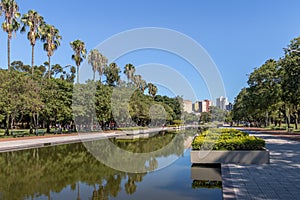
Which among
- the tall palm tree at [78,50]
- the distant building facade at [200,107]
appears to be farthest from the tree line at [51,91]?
the distant building facade at [200,107]

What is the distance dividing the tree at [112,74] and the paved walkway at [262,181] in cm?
4901

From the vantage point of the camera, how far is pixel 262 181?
866cm

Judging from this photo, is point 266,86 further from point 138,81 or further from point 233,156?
point 138,81

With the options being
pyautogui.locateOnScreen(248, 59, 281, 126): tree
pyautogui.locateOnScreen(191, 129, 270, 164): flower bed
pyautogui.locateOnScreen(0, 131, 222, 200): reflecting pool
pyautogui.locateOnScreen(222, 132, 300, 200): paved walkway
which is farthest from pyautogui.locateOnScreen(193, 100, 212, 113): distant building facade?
pyautogui.locateOnScreen(222, 132, 300, 200): paved walkway

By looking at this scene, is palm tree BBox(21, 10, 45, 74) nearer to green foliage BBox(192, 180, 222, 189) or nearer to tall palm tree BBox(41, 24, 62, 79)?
tall palm tree BBox(41, 24, 62, 79)

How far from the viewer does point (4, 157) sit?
619 inches

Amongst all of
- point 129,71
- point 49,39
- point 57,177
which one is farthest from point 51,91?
point 129,71

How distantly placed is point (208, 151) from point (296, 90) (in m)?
18.0

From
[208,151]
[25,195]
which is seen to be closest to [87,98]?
[208,151]

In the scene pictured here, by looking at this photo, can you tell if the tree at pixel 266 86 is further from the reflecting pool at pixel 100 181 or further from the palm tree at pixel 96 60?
the palm tree at pixel 96 60

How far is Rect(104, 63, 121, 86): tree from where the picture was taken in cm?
5872

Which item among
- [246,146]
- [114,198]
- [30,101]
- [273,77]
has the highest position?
[273,77]

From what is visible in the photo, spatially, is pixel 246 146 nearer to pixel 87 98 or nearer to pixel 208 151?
pixel 208 151

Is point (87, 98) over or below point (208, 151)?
over
